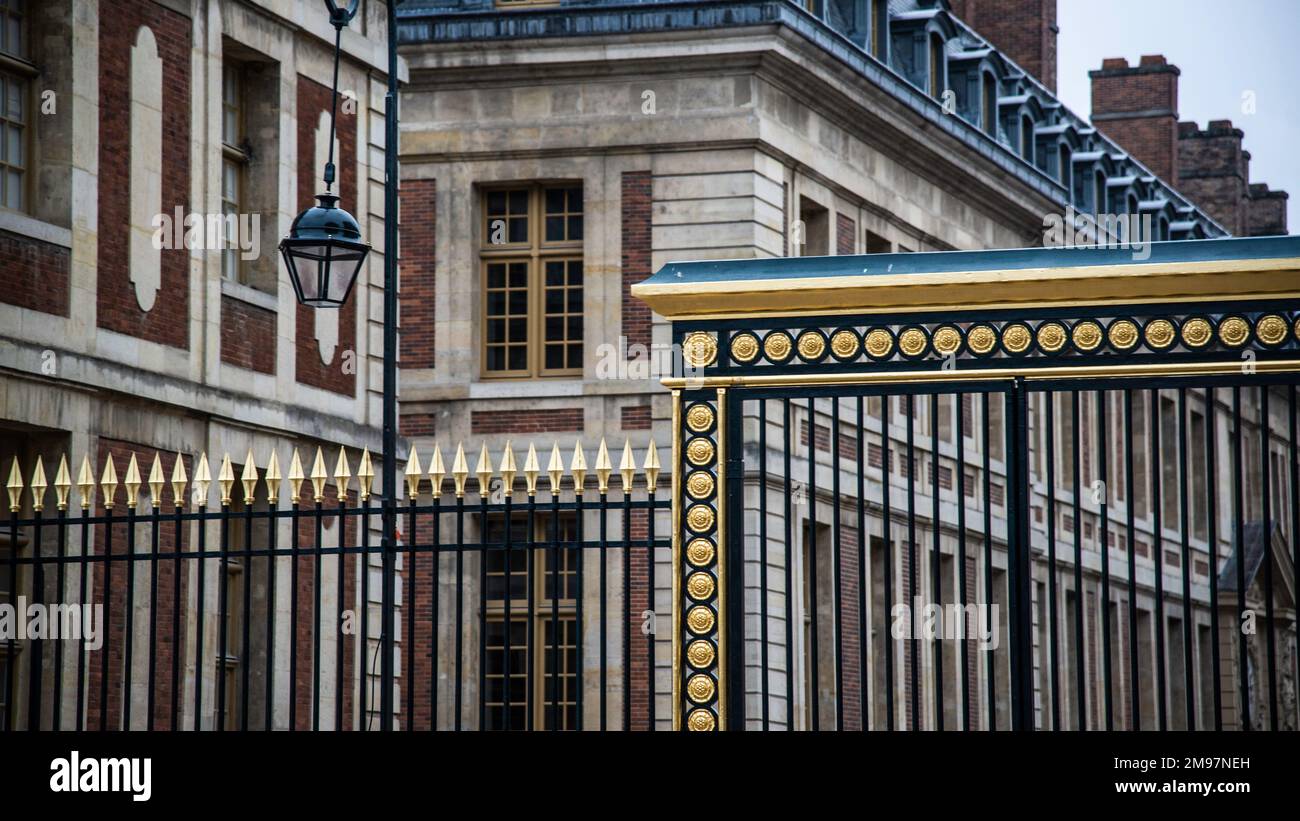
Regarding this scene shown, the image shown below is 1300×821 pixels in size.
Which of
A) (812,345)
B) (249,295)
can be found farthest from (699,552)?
(249,295)

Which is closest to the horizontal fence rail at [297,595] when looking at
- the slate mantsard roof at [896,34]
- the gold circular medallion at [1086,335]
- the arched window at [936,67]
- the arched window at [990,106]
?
the gold circular medallion at [1086,335]

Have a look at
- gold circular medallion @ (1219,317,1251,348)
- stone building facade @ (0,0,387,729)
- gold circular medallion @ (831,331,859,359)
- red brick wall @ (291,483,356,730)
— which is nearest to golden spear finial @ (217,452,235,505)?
gold circular medallion @ (831,331,859,359)

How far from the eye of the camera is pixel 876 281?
9242mm

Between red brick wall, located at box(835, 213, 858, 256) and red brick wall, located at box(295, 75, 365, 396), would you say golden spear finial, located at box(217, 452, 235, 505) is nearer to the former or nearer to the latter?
red brick wall, located at box(295, 75, 365, 396)

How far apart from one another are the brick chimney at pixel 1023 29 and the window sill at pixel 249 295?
77.1ft

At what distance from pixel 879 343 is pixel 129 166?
8837 millimetres

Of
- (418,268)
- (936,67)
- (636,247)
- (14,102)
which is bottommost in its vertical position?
(14,102)

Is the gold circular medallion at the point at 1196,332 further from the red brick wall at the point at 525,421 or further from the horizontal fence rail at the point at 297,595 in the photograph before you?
the red brick wall at the point at 525,421

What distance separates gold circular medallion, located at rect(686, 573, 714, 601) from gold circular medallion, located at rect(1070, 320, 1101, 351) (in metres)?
1.69

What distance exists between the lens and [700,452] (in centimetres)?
946

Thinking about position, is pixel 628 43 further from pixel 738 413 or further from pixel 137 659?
pixel 738 413

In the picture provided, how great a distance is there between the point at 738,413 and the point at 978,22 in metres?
32.6

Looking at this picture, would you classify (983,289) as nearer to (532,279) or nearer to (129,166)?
(129,166)

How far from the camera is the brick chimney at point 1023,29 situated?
40.3 meters
